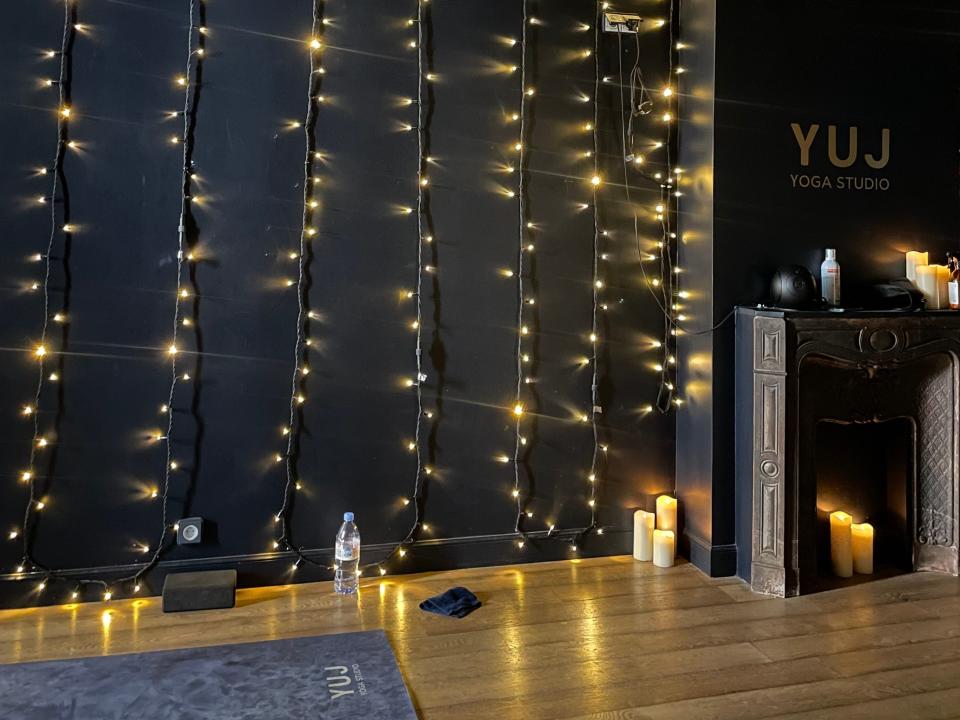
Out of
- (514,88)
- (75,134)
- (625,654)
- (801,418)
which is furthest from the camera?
(514,88)

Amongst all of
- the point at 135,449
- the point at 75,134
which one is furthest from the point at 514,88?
the point at 135,449

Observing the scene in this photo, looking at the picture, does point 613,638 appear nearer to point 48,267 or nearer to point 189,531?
point 189,531

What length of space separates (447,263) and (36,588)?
1960 millimetres

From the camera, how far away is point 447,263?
3371mm

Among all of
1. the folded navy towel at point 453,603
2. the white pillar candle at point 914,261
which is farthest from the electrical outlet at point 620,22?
the folded navy towel at point 453,603

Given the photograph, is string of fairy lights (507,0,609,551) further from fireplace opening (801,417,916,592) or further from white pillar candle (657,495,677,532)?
fireplace opening (801,417,916,592)

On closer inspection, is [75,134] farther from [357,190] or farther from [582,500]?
[582,500]

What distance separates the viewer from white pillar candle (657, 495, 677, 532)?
11.7ft

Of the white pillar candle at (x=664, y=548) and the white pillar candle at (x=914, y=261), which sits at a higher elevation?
the white pillar candle at (x=914, y=261)

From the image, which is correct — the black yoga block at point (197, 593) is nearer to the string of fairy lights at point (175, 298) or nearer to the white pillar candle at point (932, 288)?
the string of fairy lights at point (175, 298)

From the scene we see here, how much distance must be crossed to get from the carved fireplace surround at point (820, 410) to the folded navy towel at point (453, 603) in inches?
43.9

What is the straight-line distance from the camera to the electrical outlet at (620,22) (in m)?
3.44

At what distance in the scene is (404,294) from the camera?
131 inches

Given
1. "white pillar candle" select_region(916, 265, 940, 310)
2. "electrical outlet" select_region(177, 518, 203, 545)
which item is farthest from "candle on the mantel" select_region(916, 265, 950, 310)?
"electrical outlet" select_region(177, 518, 203, 545)
